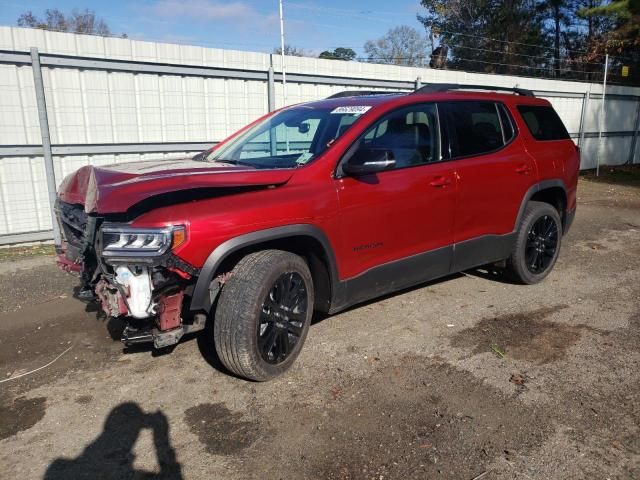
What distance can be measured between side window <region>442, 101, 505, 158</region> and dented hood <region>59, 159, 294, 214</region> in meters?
1.72

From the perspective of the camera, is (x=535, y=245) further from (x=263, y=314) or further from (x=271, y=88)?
(x=271, y=88)

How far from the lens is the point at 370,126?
12.8 ft

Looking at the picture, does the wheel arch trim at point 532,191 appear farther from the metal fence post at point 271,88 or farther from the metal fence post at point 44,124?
the metal fence post at point 44,124

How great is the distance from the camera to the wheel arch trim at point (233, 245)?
306 centimetres

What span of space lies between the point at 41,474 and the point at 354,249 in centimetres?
227

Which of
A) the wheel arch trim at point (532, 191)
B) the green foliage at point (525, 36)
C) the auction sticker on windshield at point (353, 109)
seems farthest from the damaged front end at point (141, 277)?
the green foliage at point (525, 36)

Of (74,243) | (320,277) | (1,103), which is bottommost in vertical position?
(320,277)

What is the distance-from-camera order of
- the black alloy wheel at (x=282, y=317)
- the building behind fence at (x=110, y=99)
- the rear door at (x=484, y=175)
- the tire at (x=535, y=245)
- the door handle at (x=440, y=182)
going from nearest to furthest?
the black alloy wheel at (x=282, y=317) < the door handle at (x=440, y=182) < the rear door at (x=484, y=175) < the tire at (x=535, y=245) < the building behind fence at (x=110, y=99)

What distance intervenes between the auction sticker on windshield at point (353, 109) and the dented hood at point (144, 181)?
2.84ft

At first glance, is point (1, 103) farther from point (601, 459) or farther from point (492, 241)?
point (601, 459)

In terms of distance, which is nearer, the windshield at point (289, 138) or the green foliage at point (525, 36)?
the windshield at point (289, 138)

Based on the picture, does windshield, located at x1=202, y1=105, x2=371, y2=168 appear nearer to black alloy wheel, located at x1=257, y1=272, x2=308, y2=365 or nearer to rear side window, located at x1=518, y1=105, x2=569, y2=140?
black alloy wheel, located at x1=257, y1=272, x2=308, y2=365

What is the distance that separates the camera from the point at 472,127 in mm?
4676

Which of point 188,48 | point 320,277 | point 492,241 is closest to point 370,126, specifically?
point 320,277
